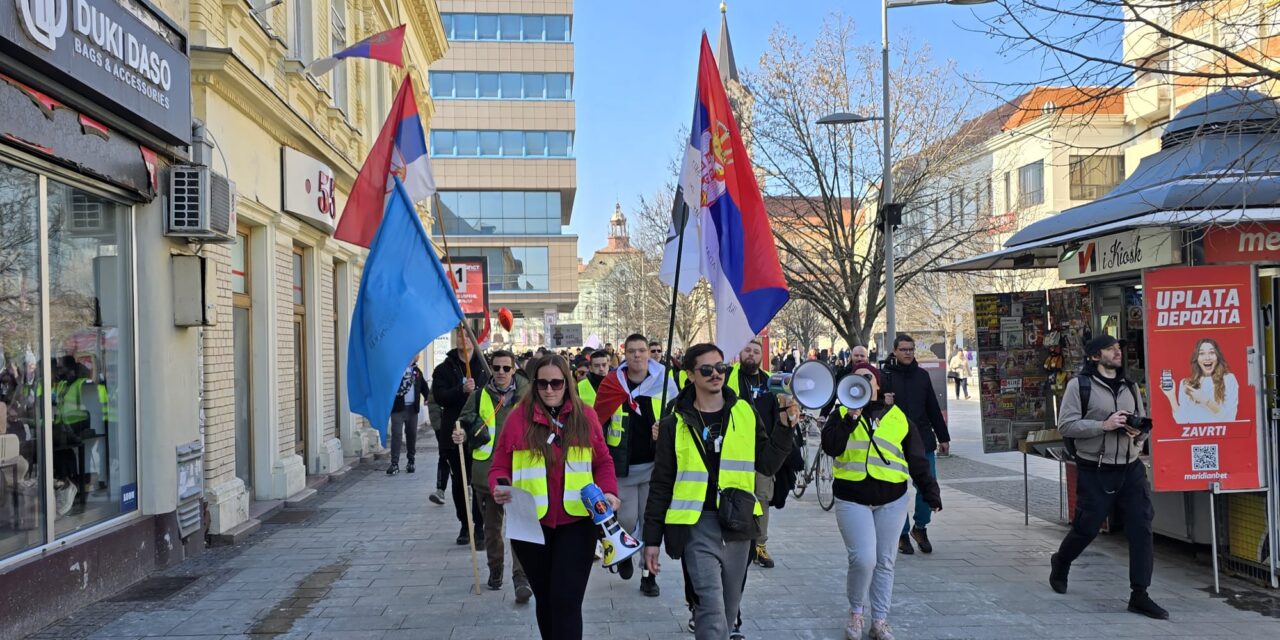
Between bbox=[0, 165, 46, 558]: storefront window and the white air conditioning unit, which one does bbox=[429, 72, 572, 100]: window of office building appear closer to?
the white air conditioning unit

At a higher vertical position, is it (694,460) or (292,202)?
(292,202)

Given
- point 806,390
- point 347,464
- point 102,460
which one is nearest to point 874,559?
point 806,390

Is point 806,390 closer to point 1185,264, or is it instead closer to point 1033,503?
point 1185,264

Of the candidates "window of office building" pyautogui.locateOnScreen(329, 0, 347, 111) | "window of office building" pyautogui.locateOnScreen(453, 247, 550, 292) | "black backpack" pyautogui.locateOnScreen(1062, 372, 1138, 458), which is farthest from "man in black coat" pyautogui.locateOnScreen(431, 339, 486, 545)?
"window of office building" pyautogui.locateOnScreen(453, 247, 550, 292)

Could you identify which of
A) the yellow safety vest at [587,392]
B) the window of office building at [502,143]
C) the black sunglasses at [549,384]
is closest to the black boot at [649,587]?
the yellow safety vest at [587,392]

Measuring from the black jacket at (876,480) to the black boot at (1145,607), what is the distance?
66.6 inches

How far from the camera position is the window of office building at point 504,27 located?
4453 cm

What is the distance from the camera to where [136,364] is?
788cm

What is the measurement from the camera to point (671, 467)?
481cm

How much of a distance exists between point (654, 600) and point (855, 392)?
7.42 ft

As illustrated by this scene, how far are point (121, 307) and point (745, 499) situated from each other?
5.83m

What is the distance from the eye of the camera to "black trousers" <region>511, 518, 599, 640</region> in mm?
4570

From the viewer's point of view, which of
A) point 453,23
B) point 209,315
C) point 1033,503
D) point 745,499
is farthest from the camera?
point 453,23

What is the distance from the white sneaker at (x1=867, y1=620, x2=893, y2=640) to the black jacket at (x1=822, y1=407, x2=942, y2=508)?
71 cm
